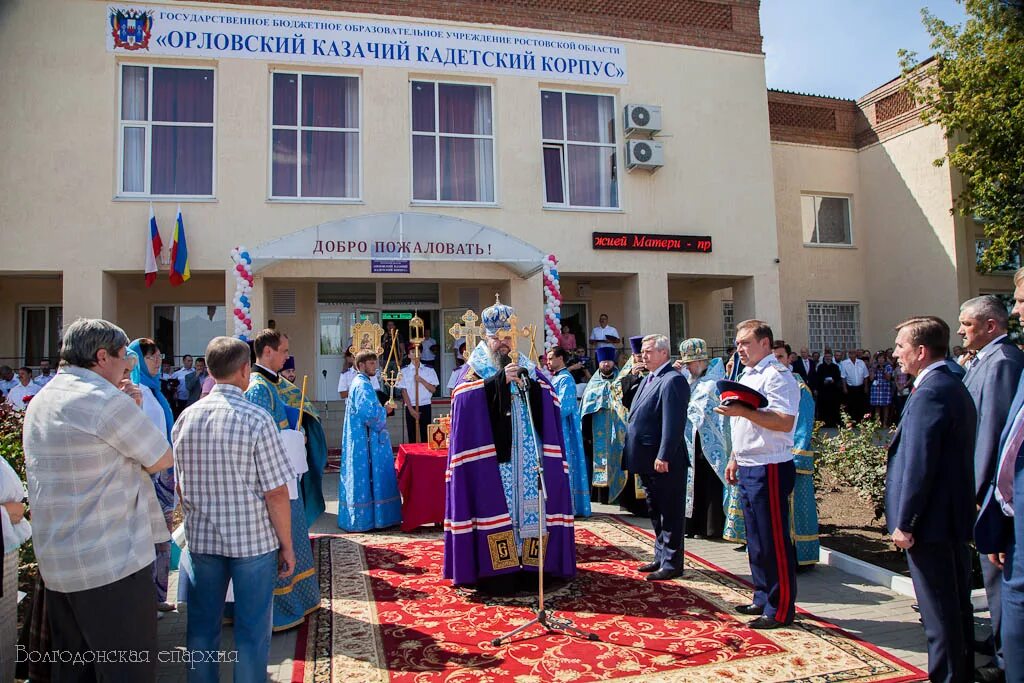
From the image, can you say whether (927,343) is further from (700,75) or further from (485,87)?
(700,75)

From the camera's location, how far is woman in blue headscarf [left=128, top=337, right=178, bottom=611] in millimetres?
5051

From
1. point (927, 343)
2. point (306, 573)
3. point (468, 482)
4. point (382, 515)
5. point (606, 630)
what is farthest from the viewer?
point (382, 515)

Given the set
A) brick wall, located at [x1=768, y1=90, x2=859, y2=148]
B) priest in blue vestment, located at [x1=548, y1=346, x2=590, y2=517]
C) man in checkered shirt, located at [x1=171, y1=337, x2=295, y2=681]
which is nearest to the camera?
man in checkered shirt, located at [x1=171, y1=337, x2=295, y2=681]

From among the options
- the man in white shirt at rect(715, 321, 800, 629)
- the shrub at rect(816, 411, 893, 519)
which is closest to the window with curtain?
the shrub at rect(816, 411, 893, 519)

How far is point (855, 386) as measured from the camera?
59.2 ft

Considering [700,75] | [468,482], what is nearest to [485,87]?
[700,75]

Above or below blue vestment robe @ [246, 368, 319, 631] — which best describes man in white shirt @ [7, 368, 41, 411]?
above

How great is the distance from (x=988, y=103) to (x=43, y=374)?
833 inches

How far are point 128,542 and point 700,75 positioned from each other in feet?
54.6

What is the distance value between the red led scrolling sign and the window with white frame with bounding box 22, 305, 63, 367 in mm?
12713

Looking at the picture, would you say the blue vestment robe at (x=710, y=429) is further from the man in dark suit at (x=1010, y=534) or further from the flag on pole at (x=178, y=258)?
the flag on pole at (x=178, y=258)

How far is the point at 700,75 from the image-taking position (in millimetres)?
16703

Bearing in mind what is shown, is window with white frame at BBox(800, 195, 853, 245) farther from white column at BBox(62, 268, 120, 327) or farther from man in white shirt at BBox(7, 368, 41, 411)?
man in white shirt at BBox(7, 368, 41, 411)

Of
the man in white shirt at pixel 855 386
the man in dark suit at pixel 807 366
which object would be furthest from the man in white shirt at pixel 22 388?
the man in white shirt at pixel 855 386
